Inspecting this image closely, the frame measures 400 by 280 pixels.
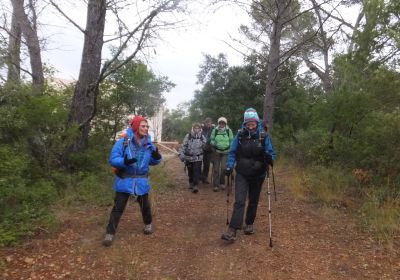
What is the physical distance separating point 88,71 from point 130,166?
12.1 feet

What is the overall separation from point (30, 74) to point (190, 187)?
4.46 m

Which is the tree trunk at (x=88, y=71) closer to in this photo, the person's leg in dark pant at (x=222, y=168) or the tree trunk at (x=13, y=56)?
the tree trunk at (x=13, y=56)

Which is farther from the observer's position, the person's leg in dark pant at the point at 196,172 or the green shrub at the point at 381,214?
the person's leg in dark pant at the point at 196,172

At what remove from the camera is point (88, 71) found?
27.0ft

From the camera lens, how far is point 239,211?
5.46 metres

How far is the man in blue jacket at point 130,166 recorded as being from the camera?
5.24 meters

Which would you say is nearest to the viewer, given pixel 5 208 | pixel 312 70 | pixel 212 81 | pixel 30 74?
pixel 5 208

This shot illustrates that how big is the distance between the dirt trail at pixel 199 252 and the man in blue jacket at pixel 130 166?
1.43 feet

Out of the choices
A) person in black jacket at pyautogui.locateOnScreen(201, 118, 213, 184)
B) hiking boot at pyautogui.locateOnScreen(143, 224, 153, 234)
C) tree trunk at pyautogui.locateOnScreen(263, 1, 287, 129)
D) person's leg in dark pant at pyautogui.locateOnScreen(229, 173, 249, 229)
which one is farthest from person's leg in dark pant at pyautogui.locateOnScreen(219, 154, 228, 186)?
hiking boot at pyautogui.locateOnScreen(143, 224, 153, 234)

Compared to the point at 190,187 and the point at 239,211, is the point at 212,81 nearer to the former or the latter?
the point at 190,187

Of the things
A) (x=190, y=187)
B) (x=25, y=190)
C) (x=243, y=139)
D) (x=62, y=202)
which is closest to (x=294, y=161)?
(x=190, y=187)

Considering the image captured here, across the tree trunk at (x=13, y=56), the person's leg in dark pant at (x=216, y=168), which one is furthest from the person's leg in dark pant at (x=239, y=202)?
the tree trunk at (x=13, y=56)

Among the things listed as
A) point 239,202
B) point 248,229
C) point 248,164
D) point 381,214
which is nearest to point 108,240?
point 239,202

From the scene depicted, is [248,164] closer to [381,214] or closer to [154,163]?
[154,163]
